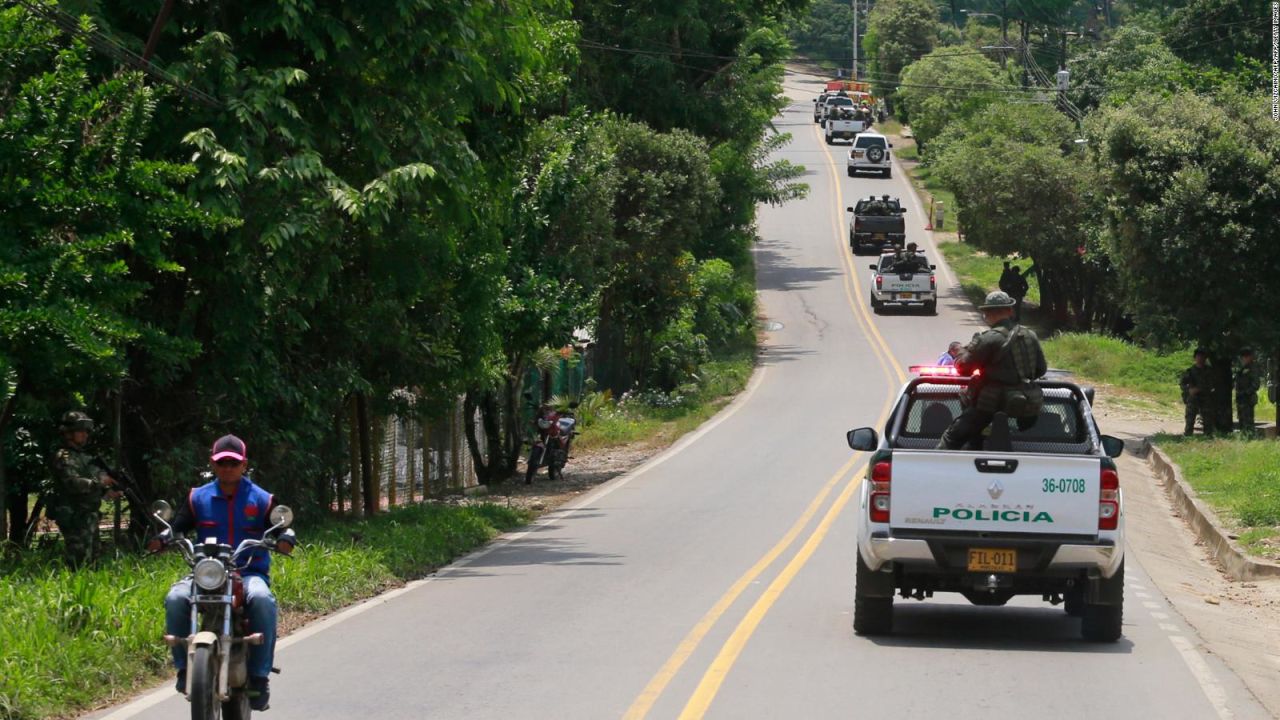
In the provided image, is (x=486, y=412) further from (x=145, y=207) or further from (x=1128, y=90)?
(x=1128, y=90)

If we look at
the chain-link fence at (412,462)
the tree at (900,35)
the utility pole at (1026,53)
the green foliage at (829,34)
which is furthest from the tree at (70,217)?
the green foliage at (829,34)

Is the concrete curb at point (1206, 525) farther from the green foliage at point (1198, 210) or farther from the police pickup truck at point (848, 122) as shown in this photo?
the police pickup truck at point (848, 122)

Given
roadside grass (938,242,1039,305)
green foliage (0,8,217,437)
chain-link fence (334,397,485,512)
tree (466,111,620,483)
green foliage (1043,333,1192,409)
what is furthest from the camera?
roadside grass (938,242,1039,305)

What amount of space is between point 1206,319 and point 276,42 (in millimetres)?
19230

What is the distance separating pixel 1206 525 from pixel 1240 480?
9.71 feet

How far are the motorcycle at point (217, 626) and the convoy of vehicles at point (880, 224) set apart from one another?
2324 inches

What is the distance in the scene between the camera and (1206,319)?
3031cm

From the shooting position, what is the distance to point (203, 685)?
25.4 feet

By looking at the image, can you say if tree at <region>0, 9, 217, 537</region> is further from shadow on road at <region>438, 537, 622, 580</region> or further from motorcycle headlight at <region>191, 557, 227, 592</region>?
motorcycle headlight at <region>191, 557, 227, 592</region>

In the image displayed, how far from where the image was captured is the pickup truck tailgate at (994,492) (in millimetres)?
11625

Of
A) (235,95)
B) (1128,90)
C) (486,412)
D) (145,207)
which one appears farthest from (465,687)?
(1128,90)

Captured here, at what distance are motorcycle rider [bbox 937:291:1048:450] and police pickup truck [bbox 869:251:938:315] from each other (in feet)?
137

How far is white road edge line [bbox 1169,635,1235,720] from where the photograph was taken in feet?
32.1

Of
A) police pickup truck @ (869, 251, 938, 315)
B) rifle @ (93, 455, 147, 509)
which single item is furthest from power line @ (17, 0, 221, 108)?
police pickup truck @ (869, 251, 938, 315)
